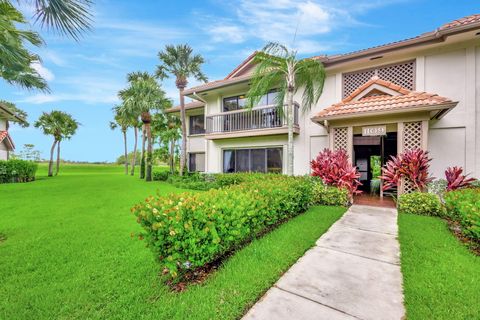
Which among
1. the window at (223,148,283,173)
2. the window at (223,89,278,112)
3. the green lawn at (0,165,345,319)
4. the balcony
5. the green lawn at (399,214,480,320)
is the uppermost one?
the window at (223,89,278,112)

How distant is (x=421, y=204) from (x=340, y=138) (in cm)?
345

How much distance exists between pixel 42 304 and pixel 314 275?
3567 mm

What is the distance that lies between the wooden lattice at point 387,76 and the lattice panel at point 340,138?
2.37 metres

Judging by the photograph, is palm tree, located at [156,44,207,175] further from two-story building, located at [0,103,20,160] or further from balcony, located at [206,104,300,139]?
two-story building, located at [0,103,20,160]

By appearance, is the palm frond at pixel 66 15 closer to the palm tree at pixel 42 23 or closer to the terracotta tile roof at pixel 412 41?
the palm tree at pixel 42 23

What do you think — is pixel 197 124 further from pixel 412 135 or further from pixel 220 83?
pixel 412 135

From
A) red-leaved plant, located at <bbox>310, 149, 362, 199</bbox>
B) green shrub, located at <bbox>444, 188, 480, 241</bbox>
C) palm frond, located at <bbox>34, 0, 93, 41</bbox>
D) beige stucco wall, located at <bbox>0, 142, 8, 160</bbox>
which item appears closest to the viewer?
green shrub, located at <bbox>444, 188, 480, 241</bbox>

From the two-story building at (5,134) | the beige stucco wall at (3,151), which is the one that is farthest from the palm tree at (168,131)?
the beige stucco wall at (3,151)

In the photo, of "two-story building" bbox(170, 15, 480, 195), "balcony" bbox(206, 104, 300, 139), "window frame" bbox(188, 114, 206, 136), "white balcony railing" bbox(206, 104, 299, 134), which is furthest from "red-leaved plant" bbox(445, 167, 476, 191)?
"window frame" bbox(188, 114, 206, 136)

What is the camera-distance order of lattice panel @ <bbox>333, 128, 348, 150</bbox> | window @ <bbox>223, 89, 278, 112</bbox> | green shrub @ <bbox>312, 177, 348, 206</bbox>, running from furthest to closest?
window @ <bbox>223, 89, 278, 112</bbox>
lattice panel @ <bbox>333, 128, 348, 150</bbox>
green shrub @ <bbox>312, 177, 348, 206</bbox>

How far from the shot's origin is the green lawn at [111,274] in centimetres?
247

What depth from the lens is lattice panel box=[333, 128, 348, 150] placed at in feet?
28.0

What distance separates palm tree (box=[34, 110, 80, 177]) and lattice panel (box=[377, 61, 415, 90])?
88.2 feet

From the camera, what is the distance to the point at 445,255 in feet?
12.3
